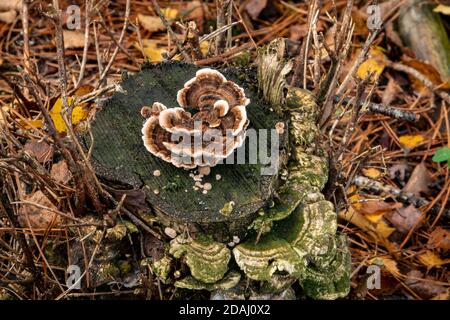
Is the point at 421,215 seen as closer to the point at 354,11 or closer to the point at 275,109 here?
the point at 275,109

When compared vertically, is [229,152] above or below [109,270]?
above

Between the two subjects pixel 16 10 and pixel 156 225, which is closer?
pixel 156 225

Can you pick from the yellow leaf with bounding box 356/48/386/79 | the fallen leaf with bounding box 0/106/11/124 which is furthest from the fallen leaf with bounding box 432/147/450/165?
the fallen leaf with bounding box 0/106/11/124

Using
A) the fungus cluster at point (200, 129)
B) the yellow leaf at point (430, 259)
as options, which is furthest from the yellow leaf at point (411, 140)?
the fungus cluster at point (200, 129)

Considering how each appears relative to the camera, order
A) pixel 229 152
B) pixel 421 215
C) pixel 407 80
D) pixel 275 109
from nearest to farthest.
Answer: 1. pixel 229 152
2. pixel 275 109
3. pixel 421 215
4. pixel 407 80

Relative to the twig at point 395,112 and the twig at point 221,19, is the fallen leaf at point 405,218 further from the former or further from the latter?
the twig at point 221,19

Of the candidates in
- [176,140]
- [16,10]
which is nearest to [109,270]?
[176,140]

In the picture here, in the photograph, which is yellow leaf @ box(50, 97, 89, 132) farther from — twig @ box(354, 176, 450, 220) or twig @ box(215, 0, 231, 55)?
twig @ box(354, 176, 450, 220)
